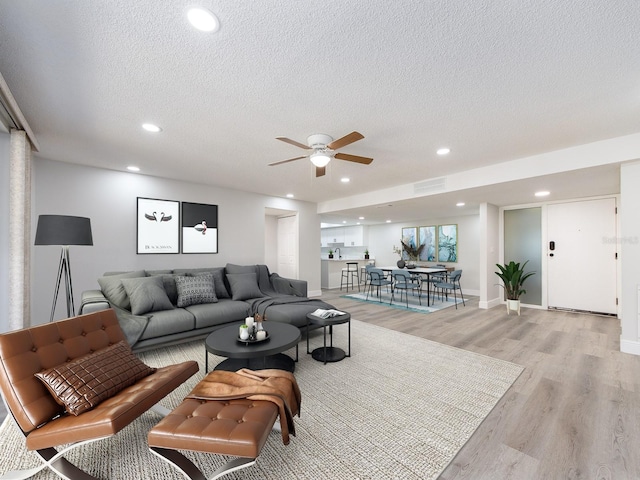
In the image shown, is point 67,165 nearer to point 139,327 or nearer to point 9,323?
point 9,323

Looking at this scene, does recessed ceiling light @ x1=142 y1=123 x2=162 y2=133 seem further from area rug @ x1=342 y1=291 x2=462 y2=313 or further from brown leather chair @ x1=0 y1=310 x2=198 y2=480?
area rug @ x1=342 y1=291 x2=462 y2=313

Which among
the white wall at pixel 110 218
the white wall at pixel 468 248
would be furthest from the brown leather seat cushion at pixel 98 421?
the white wall at pixel 468 248

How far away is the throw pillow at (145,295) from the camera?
11.1ft

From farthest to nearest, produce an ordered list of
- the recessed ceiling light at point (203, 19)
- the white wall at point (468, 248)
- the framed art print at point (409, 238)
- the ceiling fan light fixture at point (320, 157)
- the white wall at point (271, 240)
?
the framed art print at point (409, 238)
the white wall at point (468, 248)
the white wall at point (271, 240)
the ceiling fan light fixture at point (320, 157)
the recessed ceiling light at point (203, 19)

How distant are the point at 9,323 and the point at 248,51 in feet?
10.4

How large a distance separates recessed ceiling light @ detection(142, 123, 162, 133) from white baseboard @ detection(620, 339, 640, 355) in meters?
5.90

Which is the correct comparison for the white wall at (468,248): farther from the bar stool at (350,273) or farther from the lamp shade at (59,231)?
the lamp shade at (59,231)

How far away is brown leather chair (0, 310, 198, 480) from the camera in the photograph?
139cm

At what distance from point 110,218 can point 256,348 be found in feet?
Answer: 11.8

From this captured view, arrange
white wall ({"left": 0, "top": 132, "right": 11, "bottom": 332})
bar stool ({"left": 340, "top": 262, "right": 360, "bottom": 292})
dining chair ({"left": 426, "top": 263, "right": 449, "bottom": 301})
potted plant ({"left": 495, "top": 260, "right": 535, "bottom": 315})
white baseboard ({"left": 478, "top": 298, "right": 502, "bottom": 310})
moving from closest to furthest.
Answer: white wall ({"left": 0, "top": 132, "right": 11, "bottom": 332}), potted plant ({"left": 495, "top": 260, "right": 535, "bottom": 315}), white baseboard ({"left": 478, "top": 298, "right": 502, "bottom": 310}), dining chair ({"left": 426, "top": 263, "right": 449, "bottom": 301}), bar stool ({"left": 340, "top": 262, "right": 360, "bottom": 292})

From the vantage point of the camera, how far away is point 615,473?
5.13 ft

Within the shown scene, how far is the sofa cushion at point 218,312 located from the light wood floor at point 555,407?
7.70 ft

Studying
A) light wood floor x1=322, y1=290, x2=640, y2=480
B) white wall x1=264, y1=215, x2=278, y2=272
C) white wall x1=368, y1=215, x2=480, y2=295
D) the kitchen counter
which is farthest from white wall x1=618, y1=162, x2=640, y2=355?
white wall x1=264, y1=215, x2=278, y2=272

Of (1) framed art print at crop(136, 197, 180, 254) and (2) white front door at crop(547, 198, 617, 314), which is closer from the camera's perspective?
(1) framed art print at crop(136, 197, 180, 254)
